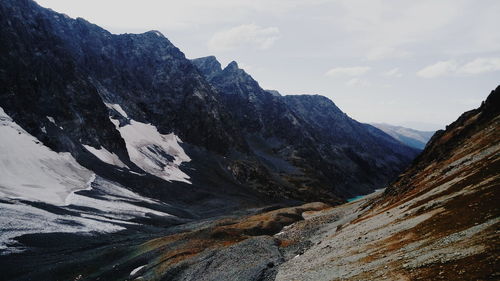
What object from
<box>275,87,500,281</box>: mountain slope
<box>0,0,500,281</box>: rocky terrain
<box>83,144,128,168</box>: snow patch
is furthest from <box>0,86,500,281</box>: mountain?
<box>83,144,128,168</box>: snow patch

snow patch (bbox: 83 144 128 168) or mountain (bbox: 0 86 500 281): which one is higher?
snow patch (bbox: 83 144 128 168)

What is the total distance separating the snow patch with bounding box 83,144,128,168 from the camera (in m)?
167

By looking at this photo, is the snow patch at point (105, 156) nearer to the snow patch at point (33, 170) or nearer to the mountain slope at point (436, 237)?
the snow patch at point (33, 170)

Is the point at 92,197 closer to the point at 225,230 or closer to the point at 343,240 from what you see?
the point at 225,230

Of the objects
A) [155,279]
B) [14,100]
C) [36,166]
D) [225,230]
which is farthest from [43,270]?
[14,100]

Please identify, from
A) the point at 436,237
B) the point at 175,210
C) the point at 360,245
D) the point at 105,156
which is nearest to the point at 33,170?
the point at 105,156

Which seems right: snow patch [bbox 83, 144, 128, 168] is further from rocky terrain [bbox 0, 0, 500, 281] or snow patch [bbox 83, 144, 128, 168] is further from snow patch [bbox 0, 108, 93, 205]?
snow patch [bbox 0, 108, 93, 205]

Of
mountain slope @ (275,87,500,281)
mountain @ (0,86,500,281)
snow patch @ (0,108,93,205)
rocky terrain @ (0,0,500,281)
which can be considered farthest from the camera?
snow patch @ (0,108,93,205)

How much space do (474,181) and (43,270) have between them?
67901 mm

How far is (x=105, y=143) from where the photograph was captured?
17975cm

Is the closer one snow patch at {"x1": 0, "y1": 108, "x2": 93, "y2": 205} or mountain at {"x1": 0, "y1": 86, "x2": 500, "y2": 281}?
mountain at {"x1": 0, "y1": 86, "x2": 500, "y2": 281}

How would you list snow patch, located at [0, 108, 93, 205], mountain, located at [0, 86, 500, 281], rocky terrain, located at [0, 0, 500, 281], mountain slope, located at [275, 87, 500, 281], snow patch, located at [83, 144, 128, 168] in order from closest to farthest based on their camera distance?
mountain slope, located at [275, 87, 500, 281], mountain, located at [0, 86, 500, 281], rocky terrain, located at [0, 0, 500, 281], snow patch, located at [0, 108, 93, 205], snow patch, located at [83, 144, 128, 168]

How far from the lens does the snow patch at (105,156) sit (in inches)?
6587

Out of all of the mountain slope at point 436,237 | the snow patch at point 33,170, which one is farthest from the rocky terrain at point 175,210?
the snow patch at point 33,170
